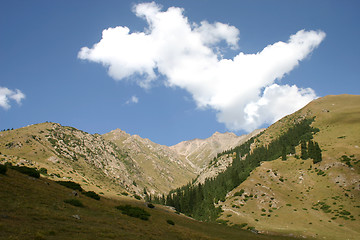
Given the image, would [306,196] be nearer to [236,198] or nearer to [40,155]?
[236,198]

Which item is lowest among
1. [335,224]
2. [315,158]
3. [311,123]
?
[335,224]

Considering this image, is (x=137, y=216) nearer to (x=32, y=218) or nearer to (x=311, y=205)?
(x=32, y=218)

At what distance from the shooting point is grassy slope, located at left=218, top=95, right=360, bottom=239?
2329 inches

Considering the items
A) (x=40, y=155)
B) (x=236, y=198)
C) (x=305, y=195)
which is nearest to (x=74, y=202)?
(x=236, y=198)

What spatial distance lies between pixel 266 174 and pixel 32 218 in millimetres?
105198

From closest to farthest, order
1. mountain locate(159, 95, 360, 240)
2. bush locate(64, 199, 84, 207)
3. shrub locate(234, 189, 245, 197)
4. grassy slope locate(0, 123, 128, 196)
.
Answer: bush locate(64, 199, 84, 207) < mountain locate(159, 95, 360, 240) < shrub locate(234, 189, 245, 197) < grassy slope locate(0, 123, 128, 196)

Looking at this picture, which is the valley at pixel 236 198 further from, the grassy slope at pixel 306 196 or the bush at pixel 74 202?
the bush at pixel 74 202

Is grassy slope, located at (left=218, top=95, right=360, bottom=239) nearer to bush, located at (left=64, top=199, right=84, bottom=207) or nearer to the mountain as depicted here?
the mountain

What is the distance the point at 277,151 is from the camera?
150750 millimetres

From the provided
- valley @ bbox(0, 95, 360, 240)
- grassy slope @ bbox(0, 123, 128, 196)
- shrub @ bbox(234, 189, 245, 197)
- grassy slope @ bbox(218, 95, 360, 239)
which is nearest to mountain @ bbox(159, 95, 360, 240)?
grassy slope @ bbox(218, 95, 360, 239)

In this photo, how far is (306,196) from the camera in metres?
84.6

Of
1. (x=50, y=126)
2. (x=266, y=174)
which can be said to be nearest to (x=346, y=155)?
(x=266, y=174)

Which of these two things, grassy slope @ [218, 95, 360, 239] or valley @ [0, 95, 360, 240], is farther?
grassy slope @ [218, 95, 360, 239]

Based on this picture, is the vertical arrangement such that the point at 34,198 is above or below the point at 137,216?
above
